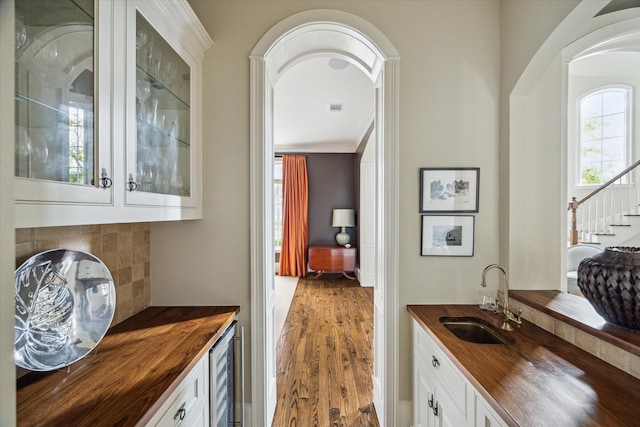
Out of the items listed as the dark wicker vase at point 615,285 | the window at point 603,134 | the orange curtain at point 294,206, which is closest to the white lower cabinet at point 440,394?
the dark wicker vase at point 615,285

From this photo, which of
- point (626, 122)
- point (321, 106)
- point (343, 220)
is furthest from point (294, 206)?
point (626, 122)

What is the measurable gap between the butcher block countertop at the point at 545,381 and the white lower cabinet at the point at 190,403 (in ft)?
3.39

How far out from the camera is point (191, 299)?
6.29 feet

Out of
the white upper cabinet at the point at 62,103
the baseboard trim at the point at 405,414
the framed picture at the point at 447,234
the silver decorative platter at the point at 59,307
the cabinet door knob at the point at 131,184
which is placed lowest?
the baseboard trim at the point at 405,414

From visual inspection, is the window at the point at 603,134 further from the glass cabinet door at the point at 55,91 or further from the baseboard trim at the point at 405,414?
the glass cabinet door at the point at 55,91

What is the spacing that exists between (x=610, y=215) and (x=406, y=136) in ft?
15.7

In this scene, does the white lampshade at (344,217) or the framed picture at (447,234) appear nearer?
the framed picture at (447,234)

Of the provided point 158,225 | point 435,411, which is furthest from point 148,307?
point 435,411

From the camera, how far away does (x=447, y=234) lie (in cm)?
194

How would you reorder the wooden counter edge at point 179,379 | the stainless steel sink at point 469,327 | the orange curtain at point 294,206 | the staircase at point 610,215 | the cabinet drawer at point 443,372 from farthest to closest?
the orange curtain at point 294,206
the staircase at point 610,215
the stainless steel sink at point 469,327
the cabinet drawer at point 443,372
the wooden counter edge at point 179,379

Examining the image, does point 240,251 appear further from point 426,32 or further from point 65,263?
point 426,32

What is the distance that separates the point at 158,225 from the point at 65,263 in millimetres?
735

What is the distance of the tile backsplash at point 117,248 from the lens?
1148 mm

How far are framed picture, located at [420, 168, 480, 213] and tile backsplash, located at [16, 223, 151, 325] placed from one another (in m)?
1.66
